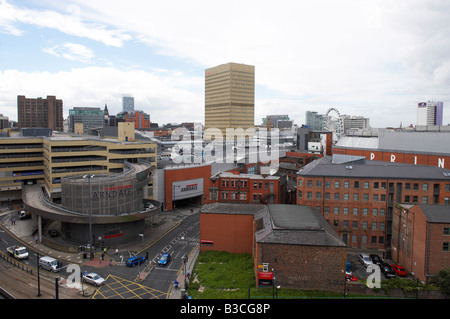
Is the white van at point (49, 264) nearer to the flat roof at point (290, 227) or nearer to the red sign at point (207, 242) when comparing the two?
the red sign at point (207, 242)

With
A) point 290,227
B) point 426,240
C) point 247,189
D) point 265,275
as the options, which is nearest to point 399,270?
point 426,240

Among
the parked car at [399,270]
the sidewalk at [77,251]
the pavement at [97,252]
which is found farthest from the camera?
the sidewalk at [77,251]

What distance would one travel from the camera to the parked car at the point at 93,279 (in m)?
34.9

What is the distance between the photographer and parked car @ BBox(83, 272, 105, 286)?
3494 cm

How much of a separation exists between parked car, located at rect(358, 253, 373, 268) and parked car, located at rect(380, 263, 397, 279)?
1.47 m

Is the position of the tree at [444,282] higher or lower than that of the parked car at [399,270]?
higher

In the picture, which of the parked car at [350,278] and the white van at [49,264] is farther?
the white van at [49,264]

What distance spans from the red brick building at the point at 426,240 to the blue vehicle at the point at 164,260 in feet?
98.9

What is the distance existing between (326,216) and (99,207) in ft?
110

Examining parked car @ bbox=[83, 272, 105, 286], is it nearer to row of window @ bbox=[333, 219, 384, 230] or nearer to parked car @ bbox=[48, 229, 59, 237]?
parked car @ bbox=[48, 229, 59, 237]

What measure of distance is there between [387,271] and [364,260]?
136 inches

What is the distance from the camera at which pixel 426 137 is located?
224 feet

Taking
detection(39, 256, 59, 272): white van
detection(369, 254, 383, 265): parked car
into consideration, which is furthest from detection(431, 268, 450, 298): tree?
detection(39, 256, 59, 272): white van

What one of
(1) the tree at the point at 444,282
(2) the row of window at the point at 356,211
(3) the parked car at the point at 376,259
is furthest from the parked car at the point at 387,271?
(2) the row of window at the point at 356,211
